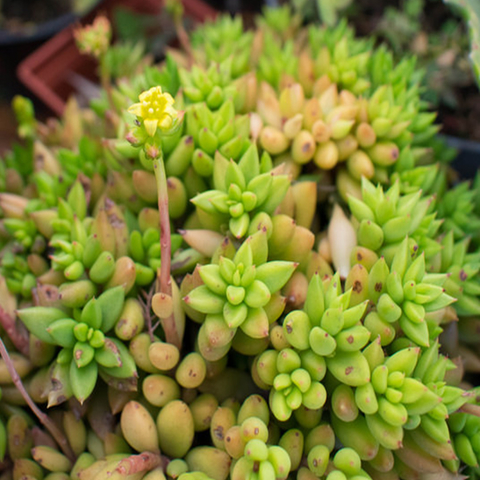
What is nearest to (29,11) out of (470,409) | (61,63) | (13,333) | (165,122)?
(61,63)

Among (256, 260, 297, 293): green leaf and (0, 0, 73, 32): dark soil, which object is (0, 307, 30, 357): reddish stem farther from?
(0, 0, 73, 32): dark soil

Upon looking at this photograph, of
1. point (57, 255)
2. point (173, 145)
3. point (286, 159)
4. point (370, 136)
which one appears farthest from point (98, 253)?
point (370, 136)

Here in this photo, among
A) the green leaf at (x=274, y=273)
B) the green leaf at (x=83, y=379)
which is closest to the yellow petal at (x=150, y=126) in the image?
the green leaf at (x=274, y=273)

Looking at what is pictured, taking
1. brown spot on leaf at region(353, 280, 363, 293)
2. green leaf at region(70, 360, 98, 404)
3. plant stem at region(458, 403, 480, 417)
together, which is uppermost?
brown spot on leaf at region(353, 280, 363, 293)

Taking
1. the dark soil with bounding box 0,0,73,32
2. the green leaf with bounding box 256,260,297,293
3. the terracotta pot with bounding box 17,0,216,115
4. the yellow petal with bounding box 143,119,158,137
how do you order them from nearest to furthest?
the yellow petal with bounding box 143,119,158,137 < the green leaf with bounding box 256,260,297,293 < the terracotta pot with bounding box 17,0,216,115 < the dark soil with bounding box 0,0,73,32

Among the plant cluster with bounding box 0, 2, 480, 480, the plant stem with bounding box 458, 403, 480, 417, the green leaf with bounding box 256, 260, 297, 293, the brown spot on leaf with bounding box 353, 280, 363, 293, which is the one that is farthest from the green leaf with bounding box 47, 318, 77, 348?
the plant stem with bounding box 458, 403, 480, 417

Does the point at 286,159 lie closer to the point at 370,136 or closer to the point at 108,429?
the point at 370,136

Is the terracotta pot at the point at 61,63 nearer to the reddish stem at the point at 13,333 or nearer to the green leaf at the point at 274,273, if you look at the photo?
the reddish stem at the point at 13,333
